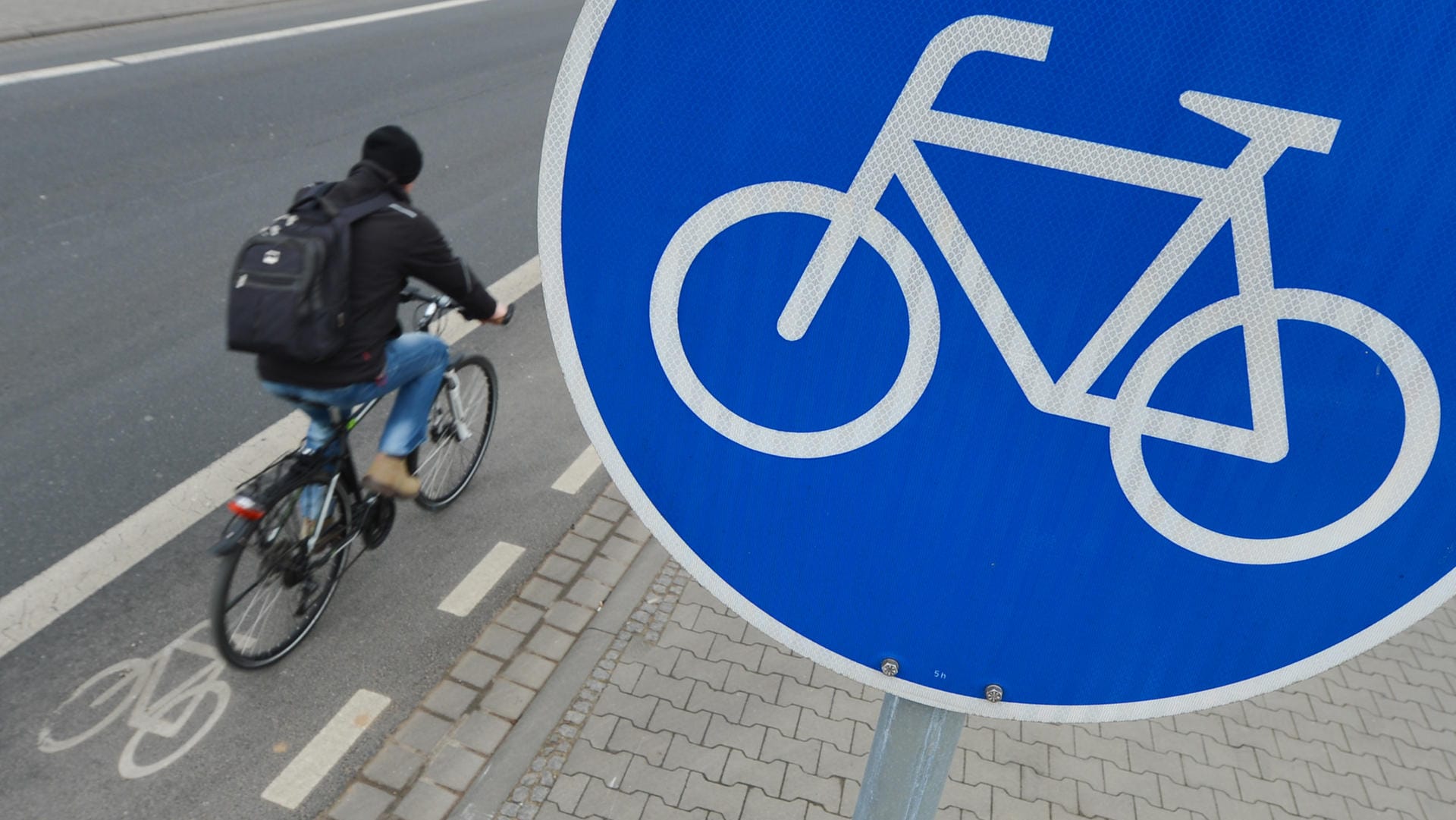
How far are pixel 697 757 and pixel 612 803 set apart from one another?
418 millimetres

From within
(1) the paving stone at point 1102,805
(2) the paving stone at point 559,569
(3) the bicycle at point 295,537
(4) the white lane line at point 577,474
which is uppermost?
(3) the bicycle at point 295,537

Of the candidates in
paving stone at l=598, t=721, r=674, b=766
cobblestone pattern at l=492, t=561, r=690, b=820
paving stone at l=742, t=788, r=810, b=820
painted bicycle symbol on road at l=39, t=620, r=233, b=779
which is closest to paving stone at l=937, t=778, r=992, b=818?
paving stone at l=742, t=788, r=810, b=820

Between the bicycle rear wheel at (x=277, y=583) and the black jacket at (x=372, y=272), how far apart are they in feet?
1.81

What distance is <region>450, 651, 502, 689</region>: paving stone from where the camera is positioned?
4.71 m

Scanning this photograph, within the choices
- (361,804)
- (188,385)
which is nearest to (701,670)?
(361,804)

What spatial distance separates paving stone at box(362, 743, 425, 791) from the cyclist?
1.33 metres

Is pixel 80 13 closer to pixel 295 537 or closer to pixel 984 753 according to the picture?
pixel 295 537

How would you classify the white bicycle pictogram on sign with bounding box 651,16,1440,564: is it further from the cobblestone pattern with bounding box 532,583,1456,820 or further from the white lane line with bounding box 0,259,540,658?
the white lane line with bounding box 0,259,540,658

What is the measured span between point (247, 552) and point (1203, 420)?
4.31m

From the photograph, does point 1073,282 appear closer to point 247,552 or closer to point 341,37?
point 247,552

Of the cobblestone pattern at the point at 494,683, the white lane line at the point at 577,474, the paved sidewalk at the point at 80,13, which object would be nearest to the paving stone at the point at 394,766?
the cobblestone pattern at the point at 494,683

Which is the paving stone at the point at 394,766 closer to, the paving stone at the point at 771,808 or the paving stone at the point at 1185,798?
the paving stone at the point at 771,808

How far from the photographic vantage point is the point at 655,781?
4.21m

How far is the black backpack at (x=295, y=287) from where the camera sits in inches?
154
